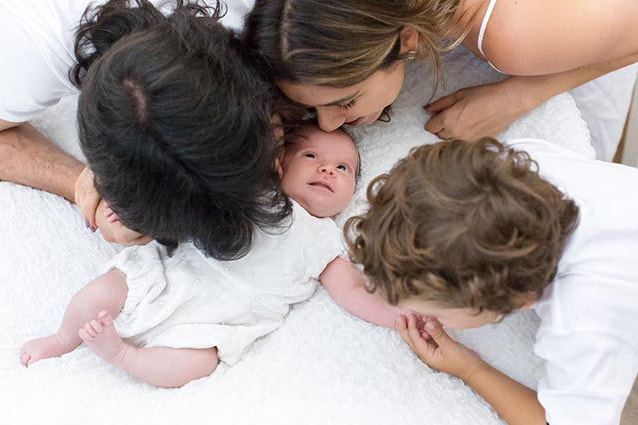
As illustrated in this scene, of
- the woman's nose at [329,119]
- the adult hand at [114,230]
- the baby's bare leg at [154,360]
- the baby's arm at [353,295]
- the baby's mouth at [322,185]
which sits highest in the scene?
the woman's nose at [329,119]

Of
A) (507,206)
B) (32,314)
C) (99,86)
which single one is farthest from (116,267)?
(507,206)

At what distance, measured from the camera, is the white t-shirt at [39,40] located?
3.61 ft

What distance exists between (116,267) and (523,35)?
678 millimetres

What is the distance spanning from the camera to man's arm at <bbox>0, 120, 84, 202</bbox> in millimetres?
1252

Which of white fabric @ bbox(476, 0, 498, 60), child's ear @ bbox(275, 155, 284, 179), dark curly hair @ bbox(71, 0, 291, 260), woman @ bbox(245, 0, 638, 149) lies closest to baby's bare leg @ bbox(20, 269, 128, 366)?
dark curly hair @ bbox(71, 0, 291, 260)

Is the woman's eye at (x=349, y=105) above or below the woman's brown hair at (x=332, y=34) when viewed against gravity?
below

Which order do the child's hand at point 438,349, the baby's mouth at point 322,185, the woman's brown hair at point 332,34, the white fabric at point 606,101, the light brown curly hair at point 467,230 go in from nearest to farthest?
1. the light brown curly hair at point 467,230
2. the woman's brown hair at point 332,34
3. the child's hand at point 438,349
4. the baby's mouth at point 322,185
5. the white fabric at point 606,101

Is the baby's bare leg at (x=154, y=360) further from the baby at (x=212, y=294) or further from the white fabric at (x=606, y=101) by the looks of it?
the white fabric at (x=606, y=101)

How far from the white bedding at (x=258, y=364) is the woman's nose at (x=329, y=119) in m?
0.13

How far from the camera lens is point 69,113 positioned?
4.50ft

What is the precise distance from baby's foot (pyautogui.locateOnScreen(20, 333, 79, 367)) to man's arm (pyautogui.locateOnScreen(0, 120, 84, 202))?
255 mm

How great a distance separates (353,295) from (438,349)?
0.15 metres

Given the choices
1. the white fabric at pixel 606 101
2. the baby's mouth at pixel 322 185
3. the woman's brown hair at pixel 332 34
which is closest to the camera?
the woman's brown hair at pixel 332 34

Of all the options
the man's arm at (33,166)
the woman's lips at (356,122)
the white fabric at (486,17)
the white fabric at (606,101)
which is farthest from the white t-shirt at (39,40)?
the white fabric at (606,101)
